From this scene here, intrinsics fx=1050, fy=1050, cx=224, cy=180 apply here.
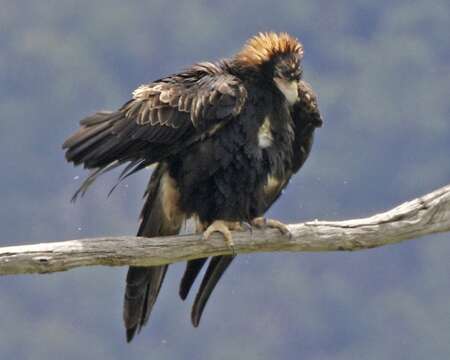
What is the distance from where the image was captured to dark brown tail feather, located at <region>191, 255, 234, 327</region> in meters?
7.40

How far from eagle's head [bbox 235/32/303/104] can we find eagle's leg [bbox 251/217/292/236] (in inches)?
33.9

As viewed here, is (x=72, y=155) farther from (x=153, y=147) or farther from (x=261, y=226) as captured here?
(x=261, y=226)

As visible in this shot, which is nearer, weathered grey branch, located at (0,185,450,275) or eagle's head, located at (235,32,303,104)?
weathered grey branch, located at (0,185,450,275)

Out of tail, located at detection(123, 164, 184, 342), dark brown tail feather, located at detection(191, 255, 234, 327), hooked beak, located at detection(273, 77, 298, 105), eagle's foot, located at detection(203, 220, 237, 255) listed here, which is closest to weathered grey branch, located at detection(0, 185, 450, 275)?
eagle's foot, located at detection(203, 220, 237, 255)

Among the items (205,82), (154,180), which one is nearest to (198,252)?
(154,180)

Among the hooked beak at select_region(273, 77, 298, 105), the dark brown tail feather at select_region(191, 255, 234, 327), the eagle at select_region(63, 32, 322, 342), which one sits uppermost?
the hooked beak at select_region(273, 77, 298, 105)

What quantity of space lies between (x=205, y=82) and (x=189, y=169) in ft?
2.02

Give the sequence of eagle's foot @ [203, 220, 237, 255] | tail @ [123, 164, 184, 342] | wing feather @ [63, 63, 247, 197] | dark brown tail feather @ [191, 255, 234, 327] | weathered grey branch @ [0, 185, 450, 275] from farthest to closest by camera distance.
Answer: dark brown tail feather @ [191, 255, 234, 327]
tail @ [123, 164, 184, 342]
wing feather @ [63, 63, 247, 197]
eagle's foot @ [203, 220, 237, 255]
weathered grey branch @ [0, 185, 450, 275]

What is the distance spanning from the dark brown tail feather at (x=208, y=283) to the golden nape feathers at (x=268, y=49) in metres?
1.39

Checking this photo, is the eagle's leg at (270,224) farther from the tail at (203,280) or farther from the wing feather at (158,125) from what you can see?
the wing feather at (158,125)

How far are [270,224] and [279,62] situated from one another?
113cm

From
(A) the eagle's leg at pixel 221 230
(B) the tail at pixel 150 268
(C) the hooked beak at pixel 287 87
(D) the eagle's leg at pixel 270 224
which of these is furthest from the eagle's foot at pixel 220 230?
(C) the hooked beak at pixel 287 87

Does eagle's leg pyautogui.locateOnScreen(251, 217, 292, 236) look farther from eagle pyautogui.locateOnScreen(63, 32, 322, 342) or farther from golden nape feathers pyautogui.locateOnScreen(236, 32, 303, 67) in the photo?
golden nape feathers pyautogui.locateOnScreen(236, 32, 303, 67)

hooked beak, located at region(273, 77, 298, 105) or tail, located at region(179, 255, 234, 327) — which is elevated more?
hooked beak, located at region(273, 77, 298, 105)
